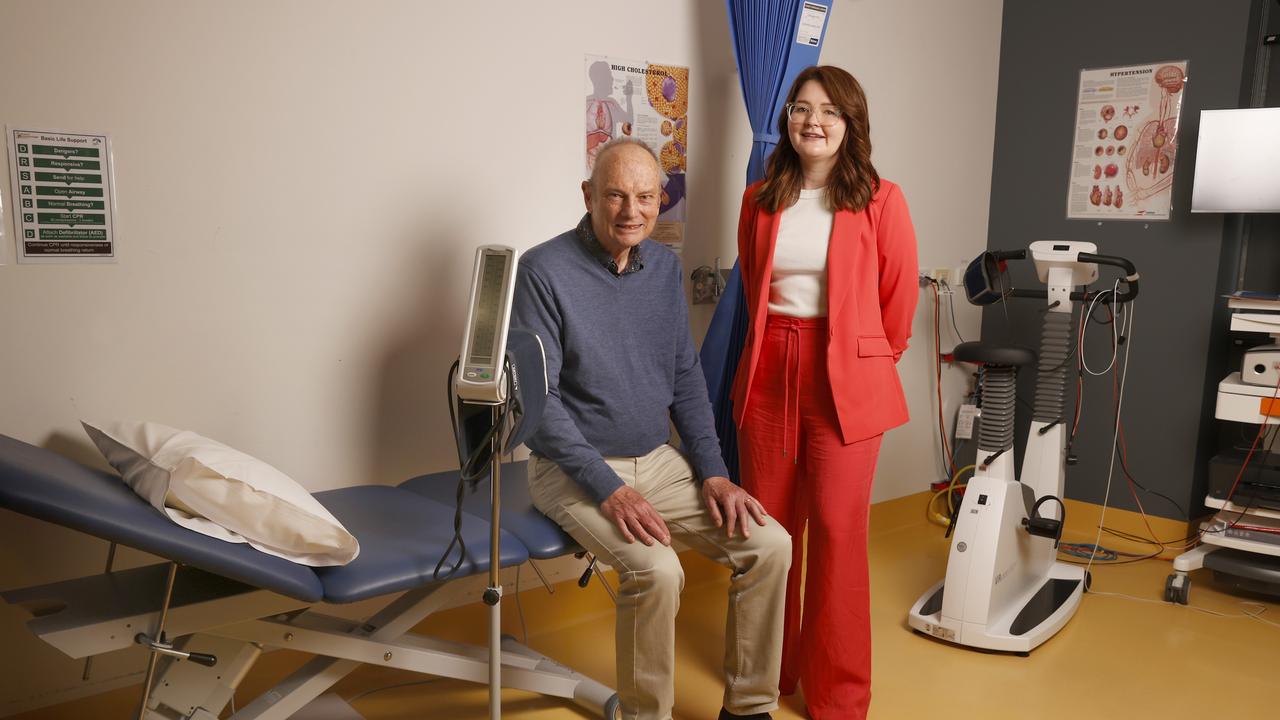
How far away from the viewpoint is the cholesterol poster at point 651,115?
2797 mm

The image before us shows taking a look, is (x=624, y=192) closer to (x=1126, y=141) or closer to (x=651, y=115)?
(x=651, y=115)

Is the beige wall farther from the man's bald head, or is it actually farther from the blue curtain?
the man's bald head

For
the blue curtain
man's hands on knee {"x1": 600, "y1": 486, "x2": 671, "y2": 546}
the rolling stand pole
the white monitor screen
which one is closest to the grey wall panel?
the white monitor screen

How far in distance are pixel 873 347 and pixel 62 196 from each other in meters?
1.86

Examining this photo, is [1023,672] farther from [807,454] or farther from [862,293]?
[862,293]

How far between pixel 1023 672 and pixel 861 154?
1.55 metres

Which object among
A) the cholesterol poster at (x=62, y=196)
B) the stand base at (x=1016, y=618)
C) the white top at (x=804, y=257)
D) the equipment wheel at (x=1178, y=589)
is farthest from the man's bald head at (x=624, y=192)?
the equipment wheel at (x=1178, y=589)

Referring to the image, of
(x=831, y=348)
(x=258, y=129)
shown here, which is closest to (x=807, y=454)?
(x=831, y=348)

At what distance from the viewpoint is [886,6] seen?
142 inches

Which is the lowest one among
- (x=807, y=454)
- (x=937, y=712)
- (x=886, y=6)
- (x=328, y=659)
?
(x=937, y=712)

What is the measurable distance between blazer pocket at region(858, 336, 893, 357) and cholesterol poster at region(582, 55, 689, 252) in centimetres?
88

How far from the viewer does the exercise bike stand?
2.84 metres

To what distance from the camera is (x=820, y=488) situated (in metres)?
2.38

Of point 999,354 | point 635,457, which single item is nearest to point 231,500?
point 635,457
